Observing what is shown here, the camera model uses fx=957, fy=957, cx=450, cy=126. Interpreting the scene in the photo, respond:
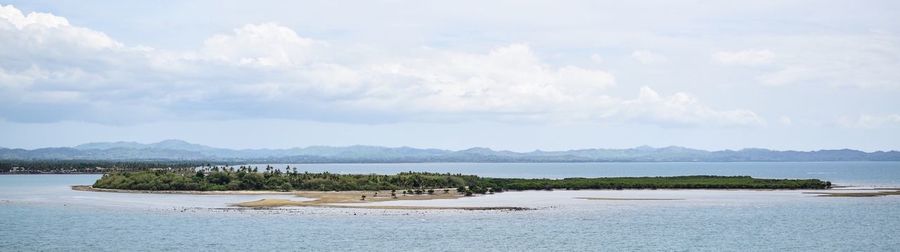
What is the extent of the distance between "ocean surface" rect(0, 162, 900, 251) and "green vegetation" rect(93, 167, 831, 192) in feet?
85.4

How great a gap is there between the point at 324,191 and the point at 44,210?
131ft

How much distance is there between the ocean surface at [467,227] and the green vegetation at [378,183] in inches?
1025

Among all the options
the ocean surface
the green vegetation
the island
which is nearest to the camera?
the ocean surface

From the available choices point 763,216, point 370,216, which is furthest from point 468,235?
point 763,216

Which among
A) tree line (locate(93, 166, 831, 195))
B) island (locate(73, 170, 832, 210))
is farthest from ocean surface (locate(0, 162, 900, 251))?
tree line (locate(93, 166, 831, 195))

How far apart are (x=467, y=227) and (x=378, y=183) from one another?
57.6 metres

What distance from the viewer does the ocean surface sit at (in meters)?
Answer: 57.1

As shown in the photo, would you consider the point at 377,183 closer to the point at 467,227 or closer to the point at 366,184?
the point at 366,184

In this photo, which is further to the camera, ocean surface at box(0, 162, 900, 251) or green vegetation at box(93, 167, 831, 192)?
green vegetation at box(93, 167, 831, 192)

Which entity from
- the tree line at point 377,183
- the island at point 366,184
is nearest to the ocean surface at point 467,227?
the island at point 366,184

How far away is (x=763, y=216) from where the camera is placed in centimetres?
7744

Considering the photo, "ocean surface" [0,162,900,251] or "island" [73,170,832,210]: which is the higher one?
"island" [73,170,832,210]

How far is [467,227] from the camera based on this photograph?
67.6 metres

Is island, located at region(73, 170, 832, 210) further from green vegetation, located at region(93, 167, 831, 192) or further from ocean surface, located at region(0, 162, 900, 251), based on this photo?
ocean surface, located at region(0, 162, 900, 251)
